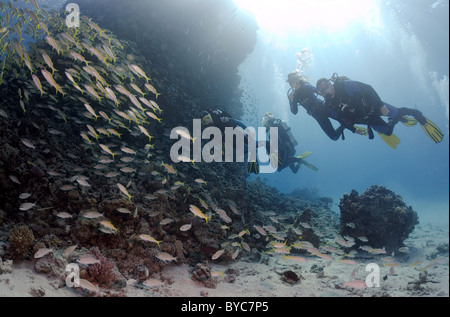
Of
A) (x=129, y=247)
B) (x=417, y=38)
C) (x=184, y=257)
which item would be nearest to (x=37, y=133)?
(x=129, y=247)

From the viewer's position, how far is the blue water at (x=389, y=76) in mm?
29938

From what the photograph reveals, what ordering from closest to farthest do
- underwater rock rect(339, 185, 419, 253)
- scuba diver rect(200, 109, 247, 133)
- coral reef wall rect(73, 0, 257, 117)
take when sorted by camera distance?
underwater rock rect(339, 185, 419, 253), scuba diver rect(200, 109, 247, 133), coral reef wall rect(73, 0, 257, 117)

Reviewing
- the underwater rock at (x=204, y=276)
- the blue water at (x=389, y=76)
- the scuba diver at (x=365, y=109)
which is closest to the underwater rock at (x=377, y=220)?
the scuba diver at (x=365, y=109)

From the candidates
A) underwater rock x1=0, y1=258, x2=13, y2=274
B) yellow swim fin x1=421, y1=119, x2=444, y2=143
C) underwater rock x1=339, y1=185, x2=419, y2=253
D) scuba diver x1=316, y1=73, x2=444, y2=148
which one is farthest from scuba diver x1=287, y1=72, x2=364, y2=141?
underwater rock x1=0, y1=258, x2=13, y2=274

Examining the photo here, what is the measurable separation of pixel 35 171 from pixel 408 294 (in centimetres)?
904

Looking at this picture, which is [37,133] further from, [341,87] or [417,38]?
[417,38]

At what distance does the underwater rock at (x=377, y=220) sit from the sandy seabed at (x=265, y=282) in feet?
3.88

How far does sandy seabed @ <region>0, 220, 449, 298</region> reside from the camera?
11.7 feet

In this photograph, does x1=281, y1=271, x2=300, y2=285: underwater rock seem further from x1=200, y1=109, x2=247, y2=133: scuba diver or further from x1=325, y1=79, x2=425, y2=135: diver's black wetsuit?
x1=200, y1=109, x2=247, y2=133: scuba diver

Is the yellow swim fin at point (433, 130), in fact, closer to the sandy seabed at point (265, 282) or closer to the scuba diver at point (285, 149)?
the sandy seabed at point (265, 282)

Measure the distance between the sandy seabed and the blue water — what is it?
6697 mm

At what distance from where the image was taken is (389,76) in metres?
50.2

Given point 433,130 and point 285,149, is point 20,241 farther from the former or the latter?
point 285,149

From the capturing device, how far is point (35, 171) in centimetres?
561
